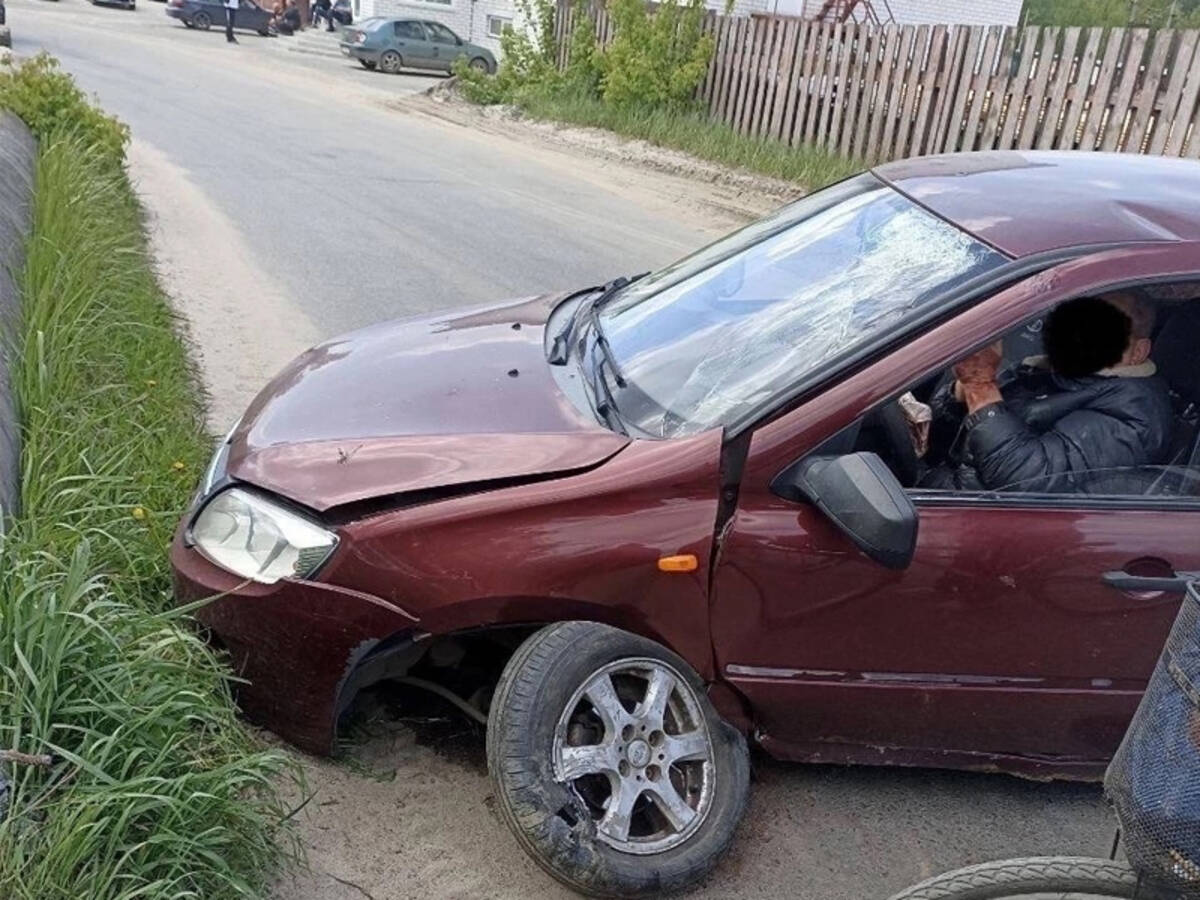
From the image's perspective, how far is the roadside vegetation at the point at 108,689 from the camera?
2.34 meters

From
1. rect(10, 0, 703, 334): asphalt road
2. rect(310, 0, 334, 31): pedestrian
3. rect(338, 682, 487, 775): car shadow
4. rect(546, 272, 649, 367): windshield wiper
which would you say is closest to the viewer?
rect(338, 682, 487, 775): car shadow

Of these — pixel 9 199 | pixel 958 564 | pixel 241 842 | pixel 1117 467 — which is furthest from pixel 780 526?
pixel 9 199

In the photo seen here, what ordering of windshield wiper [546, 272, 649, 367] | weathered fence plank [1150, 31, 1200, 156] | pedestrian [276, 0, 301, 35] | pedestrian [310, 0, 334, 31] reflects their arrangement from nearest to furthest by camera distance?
windshield wiper [546, 272, 649, 367], weathered fence plank [1150, 31, 1200, 156], pedestrian [276, 0, 301, 35], pedestrian [310, 0, 334, 31]

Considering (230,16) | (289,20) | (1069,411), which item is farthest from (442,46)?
(1069,411)

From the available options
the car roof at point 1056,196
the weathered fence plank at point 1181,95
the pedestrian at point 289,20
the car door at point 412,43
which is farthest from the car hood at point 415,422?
the pedestrian at point 289,20

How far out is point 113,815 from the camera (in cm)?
238

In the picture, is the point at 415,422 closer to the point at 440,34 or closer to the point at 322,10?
the point at 440,34

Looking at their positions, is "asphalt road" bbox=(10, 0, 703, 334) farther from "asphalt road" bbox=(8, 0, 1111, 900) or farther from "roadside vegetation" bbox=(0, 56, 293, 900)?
"roadside vegetation" bbox=(0, 56, 293, 900)

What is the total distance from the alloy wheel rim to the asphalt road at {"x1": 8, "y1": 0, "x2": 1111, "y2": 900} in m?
0.25

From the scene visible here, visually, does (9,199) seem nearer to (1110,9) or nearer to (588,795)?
(588,795)

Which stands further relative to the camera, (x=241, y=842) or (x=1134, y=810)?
(x=241, y=842)

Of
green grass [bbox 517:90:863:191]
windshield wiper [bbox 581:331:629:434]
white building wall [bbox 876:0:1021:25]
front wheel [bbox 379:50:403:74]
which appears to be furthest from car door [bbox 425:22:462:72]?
windshield wiper [bbox 581:331:629:434]

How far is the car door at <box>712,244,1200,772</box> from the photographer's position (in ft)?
8.95

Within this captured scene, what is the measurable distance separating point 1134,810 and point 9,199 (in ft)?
19.5
